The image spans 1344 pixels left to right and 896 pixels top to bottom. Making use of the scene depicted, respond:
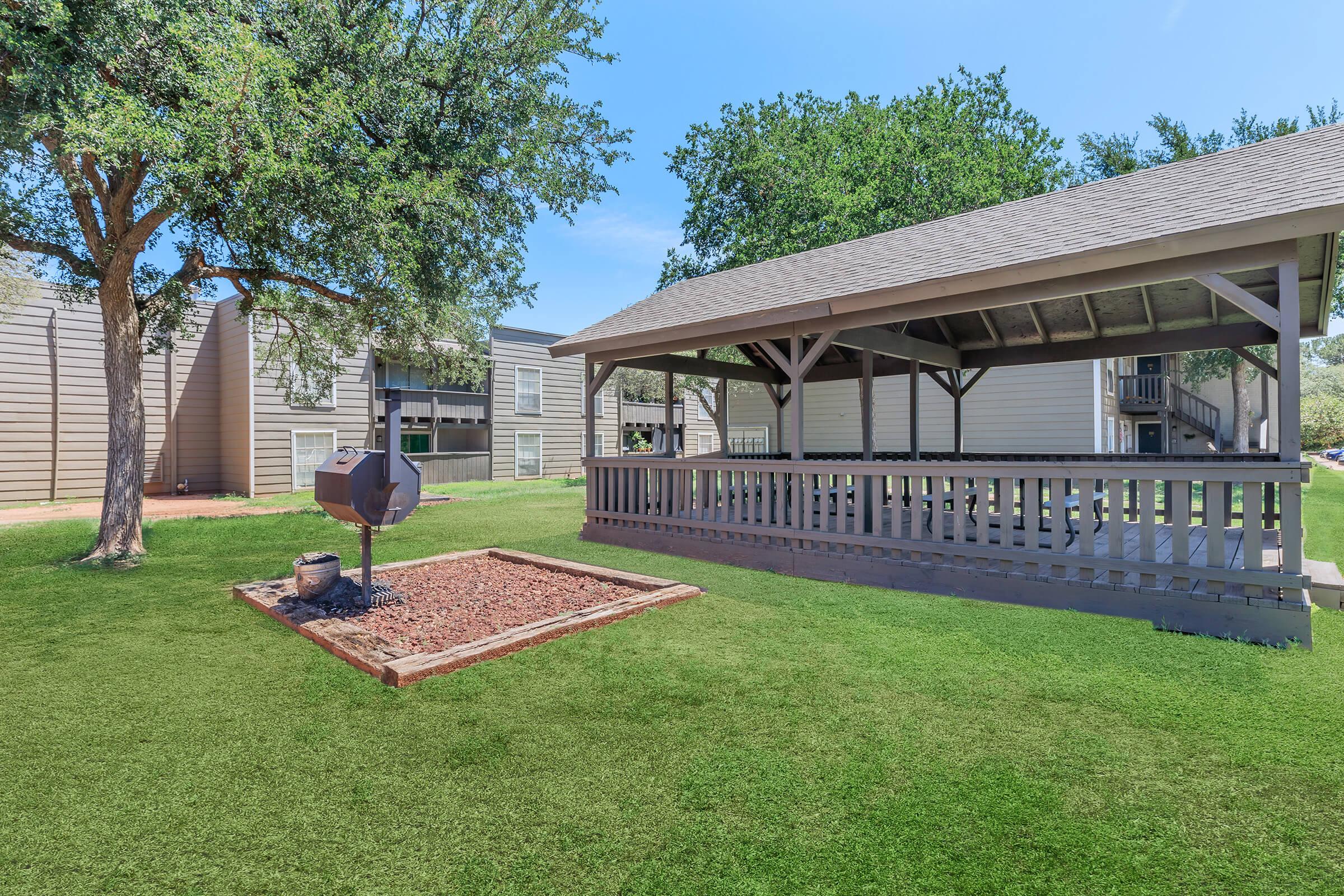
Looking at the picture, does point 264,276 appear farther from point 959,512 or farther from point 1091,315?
point 1091,315

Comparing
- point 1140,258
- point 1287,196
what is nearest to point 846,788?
point 1140,258

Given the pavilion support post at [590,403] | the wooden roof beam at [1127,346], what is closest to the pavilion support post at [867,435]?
the wooden roof beam at [1127,346]

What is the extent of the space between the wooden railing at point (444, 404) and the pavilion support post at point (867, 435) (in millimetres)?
15038

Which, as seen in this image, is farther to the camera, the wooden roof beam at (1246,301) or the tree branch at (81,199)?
the tree branch at (81,199)

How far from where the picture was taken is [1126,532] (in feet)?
23.2

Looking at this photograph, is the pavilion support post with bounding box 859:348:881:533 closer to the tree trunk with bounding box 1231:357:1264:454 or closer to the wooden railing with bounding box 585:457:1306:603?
the wooden railing with bounding box 585:457:1306:603

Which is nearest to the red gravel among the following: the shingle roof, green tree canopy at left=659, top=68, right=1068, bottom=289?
the shingle roof

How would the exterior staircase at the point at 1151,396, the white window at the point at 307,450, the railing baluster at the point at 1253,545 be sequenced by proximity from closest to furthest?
the railing baluster at the point at 1253,545 < the white window at the point at 307,450 < the exterior staircase at the point at 1151,396

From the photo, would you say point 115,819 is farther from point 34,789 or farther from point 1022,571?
point 1022,571

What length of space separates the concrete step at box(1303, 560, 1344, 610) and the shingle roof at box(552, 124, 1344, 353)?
114 inches

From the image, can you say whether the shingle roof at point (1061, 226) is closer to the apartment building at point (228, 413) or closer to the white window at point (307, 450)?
the apartment building at point (228, 413)

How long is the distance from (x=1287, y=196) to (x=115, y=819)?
723cm

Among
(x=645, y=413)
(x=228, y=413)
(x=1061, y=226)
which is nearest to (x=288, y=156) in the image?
(x=1061, y=226)

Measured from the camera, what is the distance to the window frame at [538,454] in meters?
22.5
